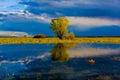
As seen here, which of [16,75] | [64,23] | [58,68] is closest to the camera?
[16,75]

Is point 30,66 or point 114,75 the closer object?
point 114,75

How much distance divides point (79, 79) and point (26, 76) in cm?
334

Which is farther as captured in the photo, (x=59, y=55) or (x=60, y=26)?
(x=60, y=26)

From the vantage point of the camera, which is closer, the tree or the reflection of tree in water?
the reflection of tree in water

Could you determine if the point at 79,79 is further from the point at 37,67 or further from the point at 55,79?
the point at 37,67

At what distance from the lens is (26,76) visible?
755 inches

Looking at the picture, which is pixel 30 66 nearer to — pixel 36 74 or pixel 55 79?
pixel 36 74

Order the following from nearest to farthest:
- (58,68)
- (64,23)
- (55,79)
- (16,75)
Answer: (55,79) → (16,75) → (58,68) → (64,23)

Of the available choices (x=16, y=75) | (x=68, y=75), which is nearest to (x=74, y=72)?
(x=68, y=75)

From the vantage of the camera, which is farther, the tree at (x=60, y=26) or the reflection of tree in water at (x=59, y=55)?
the tree at (x=60, y=26)

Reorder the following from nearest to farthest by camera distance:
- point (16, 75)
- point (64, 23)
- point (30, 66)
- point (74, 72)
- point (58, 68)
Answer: point (16, 75), point (74, 72), point (58, 68), point (30, 66), point (64, 23)

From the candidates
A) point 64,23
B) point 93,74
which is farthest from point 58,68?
point 64,23

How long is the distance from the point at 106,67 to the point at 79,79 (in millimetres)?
6091

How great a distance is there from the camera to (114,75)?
19.8 meters
